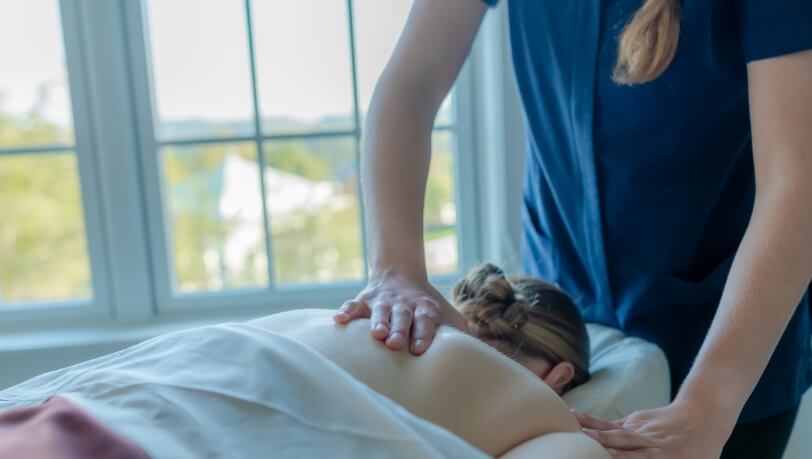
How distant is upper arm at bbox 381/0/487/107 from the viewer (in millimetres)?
1183

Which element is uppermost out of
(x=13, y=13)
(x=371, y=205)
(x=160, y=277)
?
(x=13, y=13)

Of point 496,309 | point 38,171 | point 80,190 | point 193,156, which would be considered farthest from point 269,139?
point 496,309

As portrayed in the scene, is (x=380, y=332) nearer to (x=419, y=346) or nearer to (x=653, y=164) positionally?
(x=419, y=346)

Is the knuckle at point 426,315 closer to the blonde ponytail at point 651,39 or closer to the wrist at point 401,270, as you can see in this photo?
the wrist at point 401,270

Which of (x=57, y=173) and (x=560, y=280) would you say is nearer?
(x=560, y=280)

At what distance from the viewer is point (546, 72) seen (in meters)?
1.15

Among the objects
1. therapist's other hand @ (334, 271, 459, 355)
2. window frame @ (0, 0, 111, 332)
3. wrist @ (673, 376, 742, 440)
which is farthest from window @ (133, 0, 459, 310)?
wrist @ (673, 376, 742, 440)

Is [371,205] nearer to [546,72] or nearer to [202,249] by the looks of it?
[546,72]

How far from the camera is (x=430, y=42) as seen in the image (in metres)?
1.19

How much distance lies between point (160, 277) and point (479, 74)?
97 cm

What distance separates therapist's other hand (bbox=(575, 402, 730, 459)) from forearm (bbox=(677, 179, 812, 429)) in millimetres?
19

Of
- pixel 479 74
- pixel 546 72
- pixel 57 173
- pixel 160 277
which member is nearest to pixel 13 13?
pixel 57 173

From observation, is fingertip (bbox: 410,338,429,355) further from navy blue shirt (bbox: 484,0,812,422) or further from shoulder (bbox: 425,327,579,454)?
navy blue shirt (bbox: 484,0,812,422)

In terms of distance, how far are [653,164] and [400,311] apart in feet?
1.31
